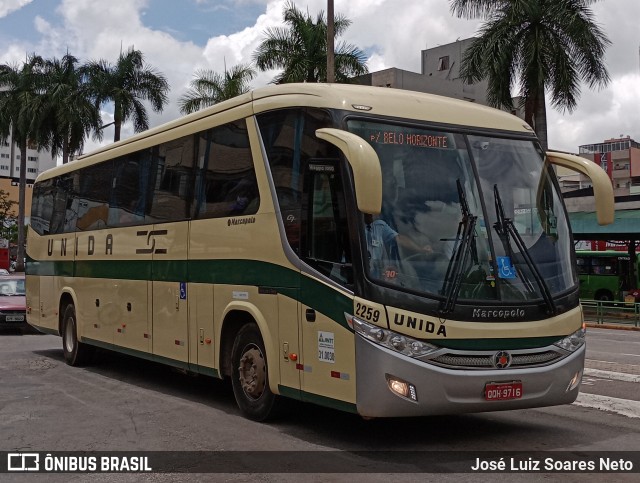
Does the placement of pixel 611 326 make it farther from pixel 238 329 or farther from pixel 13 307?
pixel 238 329

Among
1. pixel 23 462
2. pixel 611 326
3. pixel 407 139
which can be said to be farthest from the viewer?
pixel 611 326

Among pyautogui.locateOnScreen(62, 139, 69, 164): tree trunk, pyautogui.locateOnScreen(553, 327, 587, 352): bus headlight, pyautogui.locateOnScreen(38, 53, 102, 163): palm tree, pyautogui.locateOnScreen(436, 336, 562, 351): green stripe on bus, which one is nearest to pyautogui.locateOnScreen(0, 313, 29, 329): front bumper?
pyautogui.locateOnScreen(436, 336, 562, 351): green stripe on bus

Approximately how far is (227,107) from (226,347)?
2.93m

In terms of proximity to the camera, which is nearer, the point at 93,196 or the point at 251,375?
the point at 251,375

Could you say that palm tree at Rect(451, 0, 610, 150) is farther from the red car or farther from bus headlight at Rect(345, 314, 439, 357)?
bus headlight at Rect(345, 314, 439, 357)

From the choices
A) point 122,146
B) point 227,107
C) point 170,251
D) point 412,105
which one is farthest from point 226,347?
point 122,146

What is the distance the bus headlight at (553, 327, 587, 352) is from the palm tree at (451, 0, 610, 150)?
23.1 metres

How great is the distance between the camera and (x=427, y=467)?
699cm

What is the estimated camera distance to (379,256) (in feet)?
24.4

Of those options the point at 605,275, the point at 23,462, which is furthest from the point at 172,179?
the point at 605,275

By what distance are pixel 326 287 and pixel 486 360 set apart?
1.66 meters

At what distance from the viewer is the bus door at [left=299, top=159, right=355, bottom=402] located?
763 cm

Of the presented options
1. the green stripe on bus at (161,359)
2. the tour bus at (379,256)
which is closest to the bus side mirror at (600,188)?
the tour bus at (379,256)

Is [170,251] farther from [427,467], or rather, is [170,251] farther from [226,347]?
[427,467]
